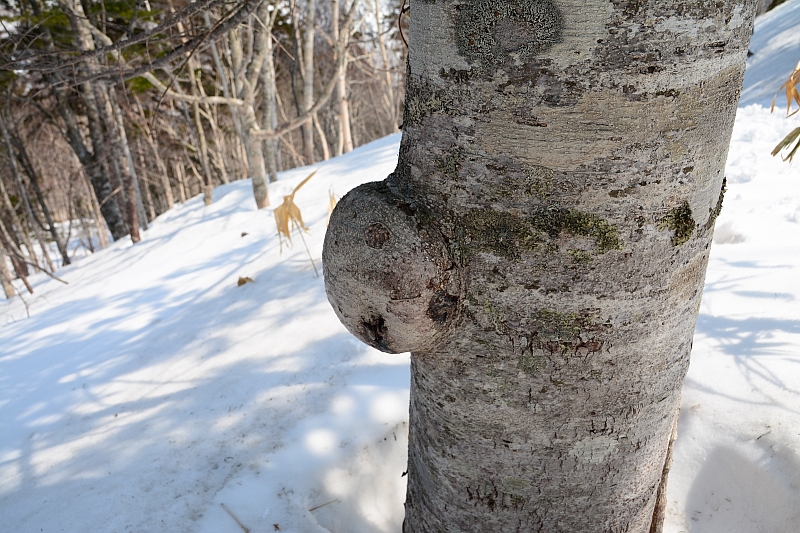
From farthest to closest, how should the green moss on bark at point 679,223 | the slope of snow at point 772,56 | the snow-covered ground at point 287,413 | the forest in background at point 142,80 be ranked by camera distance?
the slope of snow at point 772,56, the forest in background at point 142,80, the snow-covered ground at point 287,413, the green moss on bark at point 679,223

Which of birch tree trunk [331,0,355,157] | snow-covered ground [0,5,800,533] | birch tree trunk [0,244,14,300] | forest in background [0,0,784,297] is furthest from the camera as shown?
birch tree trunk [331,0,355,157]

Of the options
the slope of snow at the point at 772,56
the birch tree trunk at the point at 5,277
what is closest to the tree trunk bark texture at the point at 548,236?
the slope of snow at the point at 772,56

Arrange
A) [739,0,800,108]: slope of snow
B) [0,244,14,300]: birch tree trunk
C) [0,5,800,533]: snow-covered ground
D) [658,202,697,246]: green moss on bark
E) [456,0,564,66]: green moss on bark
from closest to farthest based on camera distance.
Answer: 1. [456,0,564,66]: green moss on bark
2. [658,202,697,246]: green moss on bark
3. [0,5,800,533]: snow-covered ground
4. [739,0,800,108]: slope of snow
5. [0,244,14,300]: birch tree trunk

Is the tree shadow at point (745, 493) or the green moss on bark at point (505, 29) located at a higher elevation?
the green moss on bark at point (505, 29)

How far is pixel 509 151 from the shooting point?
0.68 metres

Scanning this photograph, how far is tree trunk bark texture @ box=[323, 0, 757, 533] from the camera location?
0.62 metres

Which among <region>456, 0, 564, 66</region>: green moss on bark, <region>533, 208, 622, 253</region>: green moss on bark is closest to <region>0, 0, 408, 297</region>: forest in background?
<region>456, 0, 564, 66</region>: green moss on bark

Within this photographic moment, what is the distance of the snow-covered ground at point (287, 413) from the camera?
1375 mm

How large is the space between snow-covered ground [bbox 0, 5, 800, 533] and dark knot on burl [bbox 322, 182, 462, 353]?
2.89ft

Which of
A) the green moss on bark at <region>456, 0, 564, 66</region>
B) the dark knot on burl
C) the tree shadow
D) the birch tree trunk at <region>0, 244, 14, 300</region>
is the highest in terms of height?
the green moss on bark at <region>456, 0, 564, 66</region>

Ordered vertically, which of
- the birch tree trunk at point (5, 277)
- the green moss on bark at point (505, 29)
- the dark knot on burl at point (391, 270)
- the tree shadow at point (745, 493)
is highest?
the green moss on bark at point (505, 29)

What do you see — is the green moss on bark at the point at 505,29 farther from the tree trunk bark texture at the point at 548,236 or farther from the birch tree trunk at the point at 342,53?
the birch tree trunk at the point at 342,53

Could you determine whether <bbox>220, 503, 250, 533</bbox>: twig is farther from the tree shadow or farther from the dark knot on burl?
the tree shadow

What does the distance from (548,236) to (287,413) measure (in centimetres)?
138
